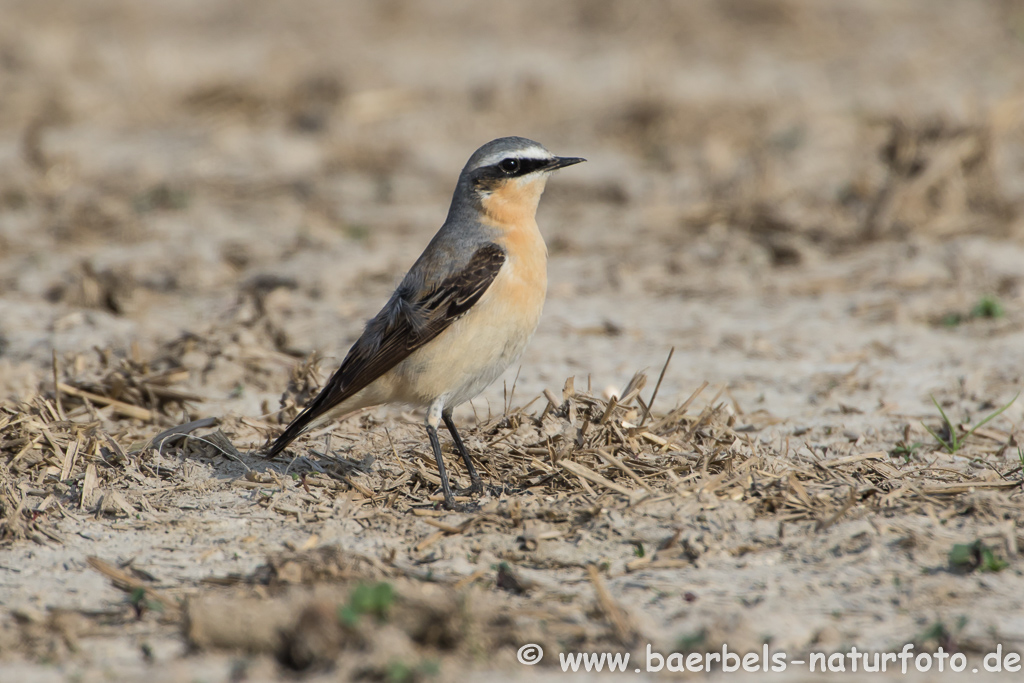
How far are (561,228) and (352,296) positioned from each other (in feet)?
9.46

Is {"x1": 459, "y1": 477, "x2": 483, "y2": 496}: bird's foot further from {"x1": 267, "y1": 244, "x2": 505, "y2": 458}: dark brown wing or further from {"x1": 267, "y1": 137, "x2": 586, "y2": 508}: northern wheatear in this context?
{"x1": 267, "y1": 244, "x2": 505, "y2": 458}: dark brown wing

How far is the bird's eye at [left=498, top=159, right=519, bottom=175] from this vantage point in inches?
240

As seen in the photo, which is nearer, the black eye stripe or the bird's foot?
the bird's foot

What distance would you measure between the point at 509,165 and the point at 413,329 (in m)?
1.17

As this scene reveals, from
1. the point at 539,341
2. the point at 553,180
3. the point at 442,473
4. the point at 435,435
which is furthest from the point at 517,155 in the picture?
the point at 553,180

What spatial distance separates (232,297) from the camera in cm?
941

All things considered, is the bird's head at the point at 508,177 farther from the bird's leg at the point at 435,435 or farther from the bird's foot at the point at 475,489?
the bird's foot at the point at 475,489

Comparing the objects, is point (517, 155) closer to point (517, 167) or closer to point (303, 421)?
point (517, 167)

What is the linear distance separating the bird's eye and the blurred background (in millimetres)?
2002

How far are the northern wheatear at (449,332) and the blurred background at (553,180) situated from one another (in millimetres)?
1303

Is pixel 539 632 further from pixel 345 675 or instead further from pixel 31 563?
pixel 31 563

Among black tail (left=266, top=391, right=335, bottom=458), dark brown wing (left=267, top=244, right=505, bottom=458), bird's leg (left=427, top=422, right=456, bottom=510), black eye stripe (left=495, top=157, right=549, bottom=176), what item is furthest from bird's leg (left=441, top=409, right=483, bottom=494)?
black eye stripe (left=495, top=157, right=549, bottom=176)

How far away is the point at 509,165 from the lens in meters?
6.10

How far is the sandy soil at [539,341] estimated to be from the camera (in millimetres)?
4227
